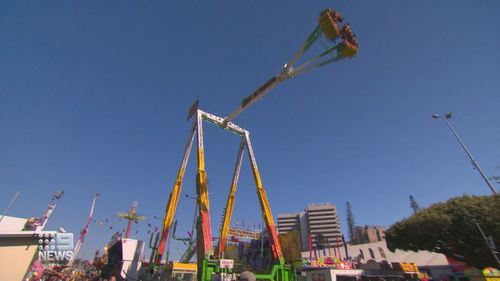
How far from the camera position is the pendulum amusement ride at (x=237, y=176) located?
19.6 m

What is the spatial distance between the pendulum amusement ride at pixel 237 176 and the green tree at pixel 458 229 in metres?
22.7

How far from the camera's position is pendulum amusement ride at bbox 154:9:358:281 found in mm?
19578

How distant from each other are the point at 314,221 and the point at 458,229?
126 meters

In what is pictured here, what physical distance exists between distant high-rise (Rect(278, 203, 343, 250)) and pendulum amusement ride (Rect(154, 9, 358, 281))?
127 m

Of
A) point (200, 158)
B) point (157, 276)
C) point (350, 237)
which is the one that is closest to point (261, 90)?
point (200, 158)

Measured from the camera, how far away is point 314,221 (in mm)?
153500

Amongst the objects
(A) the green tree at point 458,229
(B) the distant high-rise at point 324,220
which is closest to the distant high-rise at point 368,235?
(B) the distant high-rise at point 324,220

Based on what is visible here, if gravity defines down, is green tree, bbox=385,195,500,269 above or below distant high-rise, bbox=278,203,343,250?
below

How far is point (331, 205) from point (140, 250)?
454 feet

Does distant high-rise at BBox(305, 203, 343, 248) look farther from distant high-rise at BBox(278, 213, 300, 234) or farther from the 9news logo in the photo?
the 9news logo

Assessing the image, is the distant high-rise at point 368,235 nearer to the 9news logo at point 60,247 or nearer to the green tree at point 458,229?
the green tree at point 458,229

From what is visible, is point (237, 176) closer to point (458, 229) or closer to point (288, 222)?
point (458, 229)

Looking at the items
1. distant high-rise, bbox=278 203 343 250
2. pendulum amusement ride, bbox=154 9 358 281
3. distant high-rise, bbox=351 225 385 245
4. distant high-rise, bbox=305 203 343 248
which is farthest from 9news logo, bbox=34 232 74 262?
distant high-rise, bbox=305 203 343 248

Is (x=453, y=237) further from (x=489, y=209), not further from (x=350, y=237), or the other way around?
(x=350, y=237)
